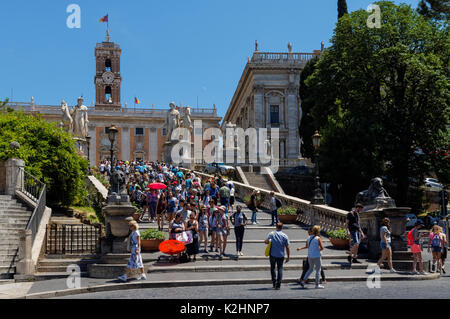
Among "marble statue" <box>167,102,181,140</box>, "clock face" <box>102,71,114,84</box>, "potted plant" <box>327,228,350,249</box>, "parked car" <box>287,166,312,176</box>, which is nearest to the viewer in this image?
"potted plant" <box>327,228,350,249</box>

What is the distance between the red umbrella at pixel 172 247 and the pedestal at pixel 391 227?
5974mm

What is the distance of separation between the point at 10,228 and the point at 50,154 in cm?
643

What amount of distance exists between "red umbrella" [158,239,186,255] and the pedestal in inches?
235

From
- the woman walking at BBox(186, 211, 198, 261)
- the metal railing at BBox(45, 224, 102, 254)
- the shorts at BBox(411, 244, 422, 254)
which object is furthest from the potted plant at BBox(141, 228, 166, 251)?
the shorts at BBox(411, 244, 422, 254)

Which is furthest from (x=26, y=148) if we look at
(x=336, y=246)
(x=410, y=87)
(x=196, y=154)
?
(x=196, y=154)

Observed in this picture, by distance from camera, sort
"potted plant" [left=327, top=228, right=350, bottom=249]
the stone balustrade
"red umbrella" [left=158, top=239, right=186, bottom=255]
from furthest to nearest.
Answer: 1. the stone balustrade
2. "potted plant" [left=327, top=228, right=350, bottom=249]
3. "red umbrella" [left=158, top=239, right=186, bottom=255]

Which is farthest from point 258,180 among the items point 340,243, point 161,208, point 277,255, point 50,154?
point 277,255

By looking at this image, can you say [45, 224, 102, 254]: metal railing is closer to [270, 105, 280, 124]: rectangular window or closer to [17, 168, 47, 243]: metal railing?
[17, 168, 47, 243]: metal railing

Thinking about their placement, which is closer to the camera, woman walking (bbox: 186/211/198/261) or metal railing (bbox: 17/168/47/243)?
woman walking (bbox: 186/211/198/261)

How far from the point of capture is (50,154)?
24.5m

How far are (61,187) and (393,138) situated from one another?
67.9ft

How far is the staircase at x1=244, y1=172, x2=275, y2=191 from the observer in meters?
39.8

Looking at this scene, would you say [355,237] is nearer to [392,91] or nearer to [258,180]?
[392,91]
